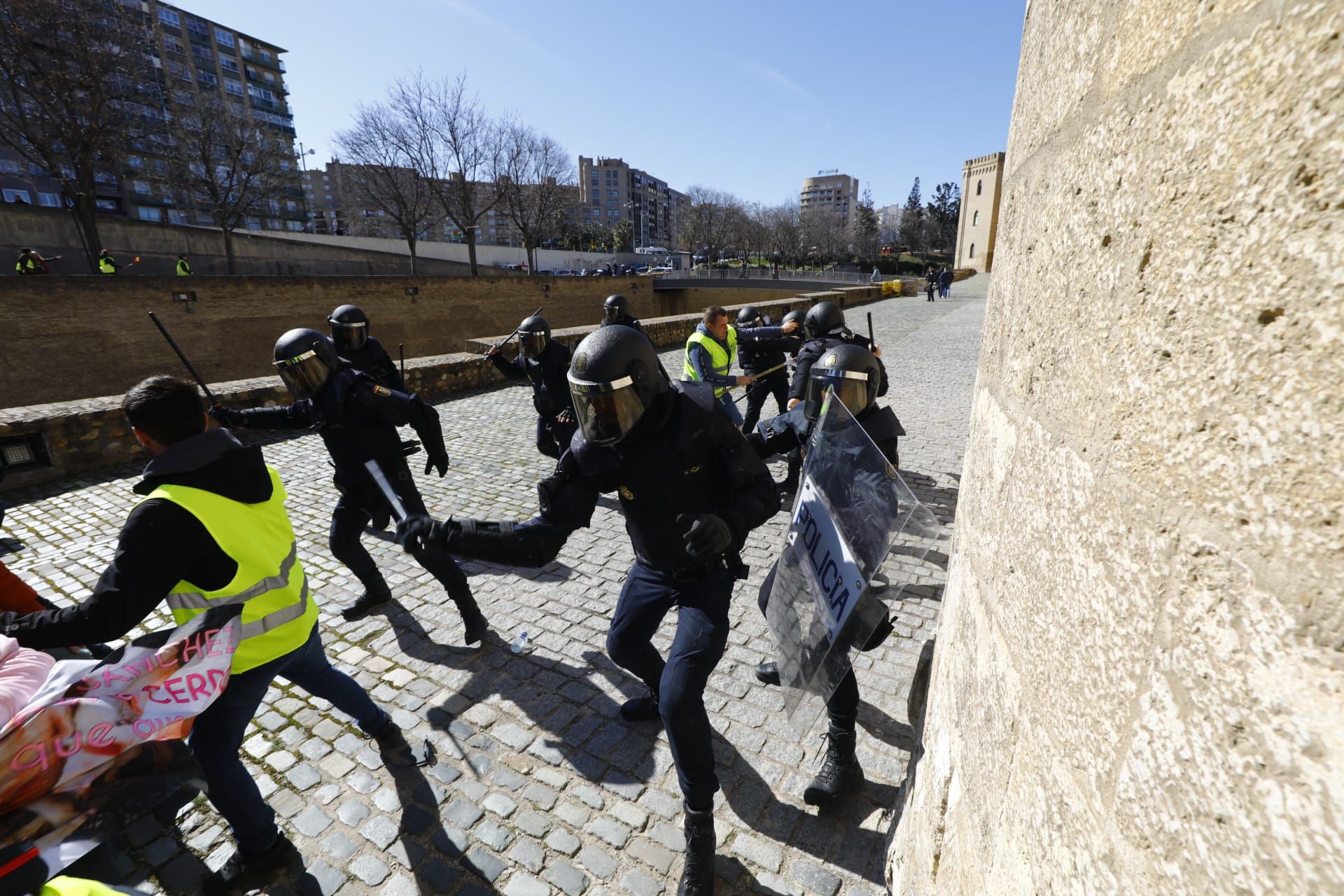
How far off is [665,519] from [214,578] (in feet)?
6.20

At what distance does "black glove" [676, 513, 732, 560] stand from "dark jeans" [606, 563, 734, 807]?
336 millimetres

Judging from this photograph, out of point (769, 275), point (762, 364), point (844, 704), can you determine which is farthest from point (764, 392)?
point (769, 275)

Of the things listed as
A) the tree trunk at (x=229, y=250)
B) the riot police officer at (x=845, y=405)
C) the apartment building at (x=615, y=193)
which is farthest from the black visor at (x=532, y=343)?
the apartment building at (x=615, y=193)

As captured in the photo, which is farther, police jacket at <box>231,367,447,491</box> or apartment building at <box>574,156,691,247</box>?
apartment building at <box>574,156,691,247</box>

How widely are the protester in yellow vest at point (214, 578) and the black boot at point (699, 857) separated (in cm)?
180

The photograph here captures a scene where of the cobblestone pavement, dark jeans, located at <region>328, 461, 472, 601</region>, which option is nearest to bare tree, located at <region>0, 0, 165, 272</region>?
the cobblestone pavement

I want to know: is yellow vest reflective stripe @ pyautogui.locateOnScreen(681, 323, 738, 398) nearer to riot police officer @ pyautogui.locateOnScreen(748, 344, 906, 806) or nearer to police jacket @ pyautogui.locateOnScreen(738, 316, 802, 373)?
police jacket @ pyautogui.locateOnScreen(738, 316, 802, 373)

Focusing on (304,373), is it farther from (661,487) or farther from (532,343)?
(661,487)

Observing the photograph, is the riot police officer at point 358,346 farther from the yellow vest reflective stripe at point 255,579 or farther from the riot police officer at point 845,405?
the riot police officer at point 845,405

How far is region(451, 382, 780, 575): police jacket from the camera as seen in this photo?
9.16 ft

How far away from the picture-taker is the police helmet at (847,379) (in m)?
4.34

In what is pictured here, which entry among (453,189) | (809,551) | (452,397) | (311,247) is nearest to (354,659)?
(809,551)

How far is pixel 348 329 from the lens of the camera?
21.2ft

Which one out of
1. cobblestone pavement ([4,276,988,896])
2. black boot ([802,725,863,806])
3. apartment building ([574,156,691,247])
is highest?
apartment building ([574,156,691,247])
